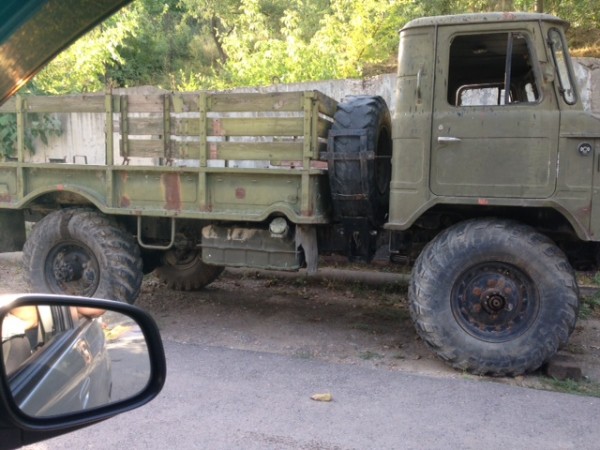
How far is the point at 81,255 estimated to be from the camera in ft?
20.7

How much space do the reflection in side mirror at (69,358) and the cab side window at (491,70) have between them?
A: 3.82 m

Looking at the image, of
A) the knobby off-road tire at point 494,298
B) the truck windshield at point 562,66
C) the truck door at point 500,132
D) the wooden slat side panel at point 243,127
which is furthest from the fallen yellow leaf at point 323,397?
the truck windshield at point 562,66

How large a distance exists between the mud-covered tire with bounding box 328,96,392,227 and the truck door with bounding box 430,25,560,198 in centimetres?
61

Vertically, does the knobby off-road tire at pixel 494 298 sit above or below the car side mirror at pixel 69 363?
below

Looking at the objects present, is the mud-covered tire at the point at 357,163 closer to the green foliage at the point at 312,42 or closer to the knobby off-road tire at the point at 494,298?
the knobby off-road tire at the point at 494,298

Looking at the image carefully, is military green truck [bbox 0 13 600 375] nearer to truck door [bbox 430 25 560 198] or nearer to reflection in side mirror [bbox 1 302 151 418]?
truck door [bbox 430 25 560 198]

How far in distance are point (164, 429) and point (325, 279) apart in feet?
15.3

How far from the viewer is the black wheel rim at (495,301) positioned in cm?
493

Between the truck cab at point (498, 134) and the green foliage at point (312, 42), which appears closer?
the truck cab at point (498, 134)

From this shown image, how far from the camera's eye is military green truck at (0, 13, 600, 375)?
4844 mm

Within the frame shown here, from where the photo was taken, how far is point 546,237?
4969 millimetres

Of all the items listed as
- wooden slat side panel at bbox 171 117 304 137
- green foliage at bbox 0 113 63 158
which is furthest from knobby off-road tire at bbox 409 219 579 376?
green foliage at bbox 0 113 63 158

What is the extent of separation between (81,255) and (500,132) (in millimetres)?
4233

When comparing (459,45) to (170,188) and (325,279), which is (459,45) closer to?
(170,188)
